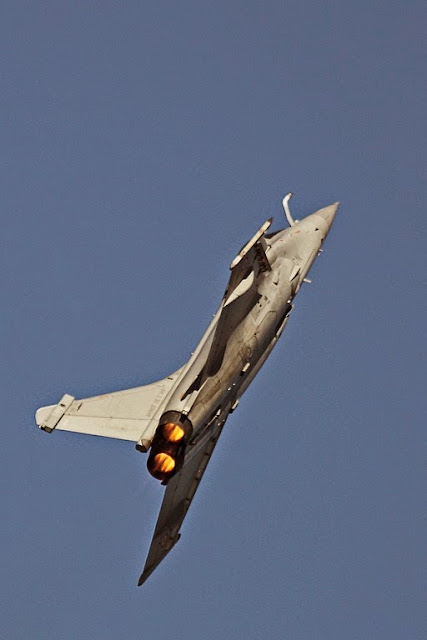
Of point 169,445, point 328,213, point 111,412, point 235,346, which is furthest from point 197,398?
point 328,213

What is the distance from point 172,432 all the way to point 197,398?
1.19 m

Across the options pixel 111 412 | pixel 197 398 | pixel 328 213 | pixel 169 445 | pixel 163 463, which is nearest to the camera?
pixel 169 445

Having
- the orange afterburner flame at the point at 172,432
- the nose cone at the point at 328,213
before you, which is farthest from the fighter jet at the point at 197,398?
the nose cone at the point at 328,213

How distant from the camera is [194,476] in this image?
127 feet

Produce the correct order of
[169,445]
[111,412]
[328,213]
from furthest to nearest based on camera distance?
[328,213] < [111,412] < [169,445]

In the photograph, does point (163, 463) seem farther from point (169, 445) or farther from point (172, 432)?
point (172, 432)

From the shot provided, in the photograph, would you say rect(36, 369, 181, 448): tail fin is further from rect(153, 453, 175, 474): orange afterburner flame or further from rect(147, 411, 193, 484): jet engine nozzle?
rect(153, 453, 175, 474): orange afterburner flame

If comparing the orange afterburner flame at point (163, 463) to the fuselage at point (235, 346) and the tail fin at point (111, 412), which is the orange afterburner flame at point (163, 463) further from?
the tail fin at point (111, 412)

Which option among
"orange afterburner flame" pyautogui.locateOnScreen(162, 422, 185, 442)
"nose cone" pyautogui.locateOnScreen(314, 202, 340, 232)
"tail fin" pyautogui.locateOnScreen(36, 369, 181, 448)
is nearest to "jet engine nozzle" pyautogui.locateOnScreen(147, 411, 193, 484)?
"orange afterburner flame" pyautogui.locateOnScreen(162, 422, 185, 442)

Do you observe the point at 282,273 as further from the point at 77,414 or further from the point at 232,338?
the point at 77,414

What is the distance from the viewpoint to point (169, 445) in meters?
33.7

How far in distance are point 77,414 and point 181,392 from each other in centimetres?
339

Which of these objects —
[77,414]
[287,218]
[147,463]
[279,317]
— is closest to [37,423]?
[77,414]

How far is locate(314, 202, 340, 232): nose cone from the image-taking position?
1727 inches
